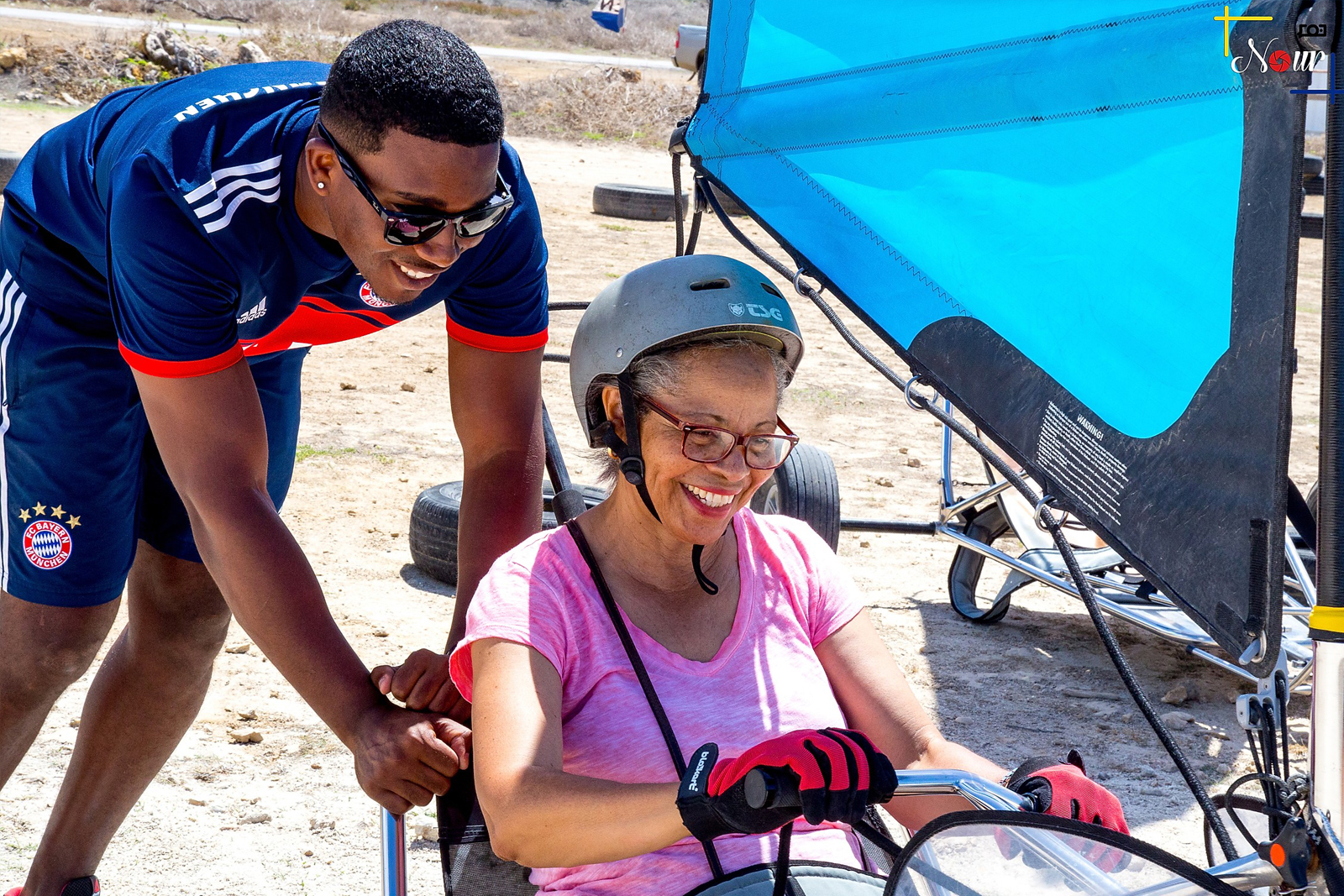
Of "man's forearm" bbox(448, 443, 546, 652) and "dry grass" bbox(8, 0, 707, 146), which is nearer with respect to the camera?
"man's forearm" bbox(448, 443, 546, 652)

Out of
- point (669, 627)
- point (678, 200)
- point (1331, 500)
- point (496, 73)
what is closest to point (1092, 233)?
point (1331, 500)

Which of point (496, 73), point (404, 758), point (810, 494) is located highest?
point (404, 758)

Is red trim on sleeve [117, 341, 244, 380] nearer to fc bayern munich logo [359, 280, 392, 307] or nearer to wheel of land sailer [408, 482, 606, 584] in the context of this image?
fc bayern munich logo [359, 280, 392, 307]

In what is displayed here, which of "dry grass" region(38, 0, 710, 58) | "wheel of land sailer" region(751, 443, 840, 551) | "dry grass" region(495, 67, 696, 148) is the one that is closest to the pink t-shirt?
"wheel of land sailer" region(751, 443, 840, 551)

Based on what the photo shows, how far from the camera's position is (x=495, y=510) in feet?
7.78

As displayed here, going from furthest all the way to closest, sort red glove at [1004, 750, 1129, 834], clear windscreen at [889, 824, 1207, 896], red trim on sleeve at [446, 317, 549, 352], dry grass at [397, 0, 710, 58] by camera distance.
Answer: dry grass at [397, 0, 710, 58] < red trim on sleeve at [446, 317, 549, 352] < red glove at [1004, 750, 1129, 834] < clear windscreen at [889, 824, 1207, 896]

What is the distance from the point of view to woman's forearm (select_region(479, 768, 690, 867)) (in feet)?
5.12

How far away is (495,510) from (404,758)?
658 mm

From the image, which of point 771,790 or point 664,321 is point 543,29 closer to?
point 664,321

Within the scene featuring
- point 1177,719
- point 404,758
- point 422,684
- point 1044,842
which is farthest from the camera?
point 1177,719

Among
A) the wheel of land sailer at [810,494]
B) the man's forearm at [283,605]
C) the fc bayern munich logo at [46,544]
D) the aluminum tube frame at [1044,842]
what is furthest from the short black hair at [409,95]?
the wheel of land sailer at [810,494]

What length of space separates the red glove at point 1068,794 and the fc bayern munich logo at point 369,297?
141 cm

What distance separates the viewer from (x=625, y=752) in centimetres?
183

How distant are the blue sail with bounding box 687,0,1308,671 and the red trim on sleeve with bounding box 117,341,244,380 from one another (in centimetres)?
100
